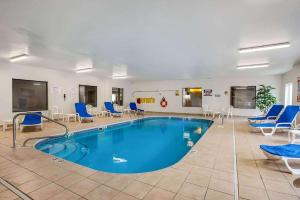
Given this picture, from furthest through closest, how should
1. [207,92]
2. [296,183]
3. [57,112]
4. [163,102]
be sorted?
[163,102] → [207,92] → [57,112] → [296,183]

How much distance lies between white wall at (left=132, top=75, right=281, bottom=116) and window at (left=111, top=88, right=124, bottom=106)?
4.15 ft

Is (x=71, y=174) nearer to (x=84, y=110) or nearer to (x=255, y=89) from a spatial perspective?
(x=84, y=110)

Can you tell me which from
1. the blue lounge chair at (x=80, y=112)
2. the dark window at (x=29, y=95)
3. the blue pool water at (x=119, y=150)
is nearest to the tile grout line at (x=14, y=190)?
the blue pool water at (x=119, y=150)

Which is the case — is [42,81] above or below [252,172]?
above

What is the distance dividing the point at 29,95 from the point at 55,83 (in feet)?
3.98

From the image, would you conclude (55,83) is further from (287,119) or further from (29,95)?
(287,119)

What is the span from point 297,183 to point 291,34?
2.98 m

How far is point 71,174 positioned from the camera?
7.95 feet

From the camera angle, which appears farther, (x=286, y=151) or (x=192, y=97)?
(x=192, y=97)

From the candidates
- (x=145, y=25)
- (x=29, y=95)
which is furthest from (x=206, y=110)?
(x=29, y=95)

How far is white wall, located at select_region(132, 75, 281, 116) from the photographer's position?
9.87 metres

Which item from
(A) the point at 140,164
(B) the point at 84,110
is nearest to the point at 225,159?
(A) the point at 140,164

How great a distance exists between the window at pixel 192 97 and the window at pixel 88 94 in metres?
6.21

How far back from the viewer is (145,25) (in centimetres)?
305
